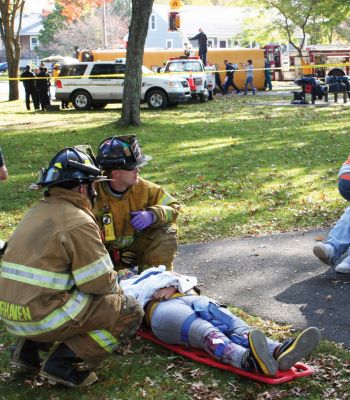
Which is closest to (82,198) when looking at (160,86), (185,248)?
(185,248)

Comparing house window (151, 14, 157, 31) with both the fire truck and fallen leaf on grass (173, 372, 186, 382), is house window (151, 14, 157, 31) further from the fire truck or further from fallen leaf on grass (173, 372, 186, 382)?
fallen leaf on grass (173, 372, 186, 382)

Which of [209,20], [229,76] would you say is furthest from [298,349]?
[209,20]

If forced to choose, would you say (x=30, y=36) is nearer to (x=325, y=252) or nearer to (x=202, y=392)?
(x=325, y=252)

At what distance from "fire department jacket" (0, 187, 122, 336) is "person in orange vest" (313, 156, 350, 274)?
254 cm

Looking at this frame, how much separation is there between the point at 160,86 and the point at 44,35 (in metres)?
62.7

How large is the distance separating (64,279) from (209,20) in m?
70.9

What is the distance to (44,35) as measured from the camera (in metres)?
83.4

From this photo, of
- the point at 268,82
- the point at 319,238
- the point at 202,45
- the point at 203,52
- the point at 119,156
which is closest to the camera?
the point at 119,156

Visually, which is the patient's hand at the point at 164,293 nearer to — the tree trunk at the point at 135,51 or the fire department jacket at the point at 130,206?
the fire department jacket at the point at 130,206

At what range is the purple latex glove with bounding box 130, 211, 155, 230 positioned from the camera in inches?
204

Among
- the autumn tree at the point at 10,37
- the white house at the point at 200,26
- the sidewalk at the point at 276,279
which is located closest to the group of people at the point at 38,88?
the autumn tree at the point at 10,37

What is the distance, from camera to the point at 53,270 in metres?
3.90

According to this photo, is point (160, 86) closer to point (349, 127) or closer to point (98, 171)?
point (349, 127)

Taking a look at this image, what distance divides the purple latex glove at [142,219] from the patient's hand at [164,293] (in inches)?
23.6
